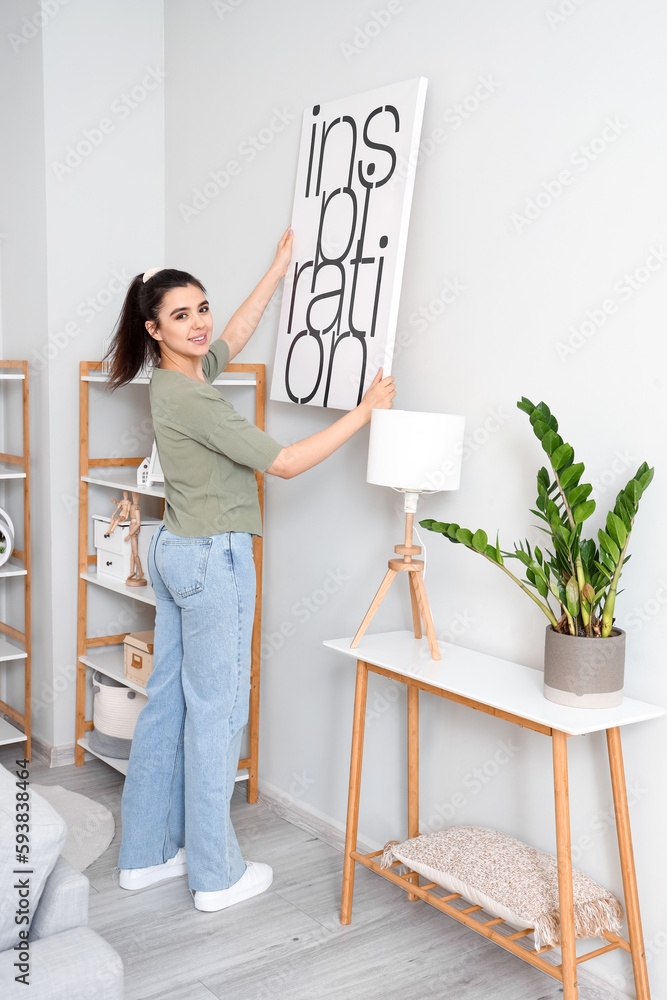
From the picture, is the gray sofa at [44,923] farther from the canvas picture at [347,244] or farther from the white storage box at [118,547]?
the white storage box at [118,547]

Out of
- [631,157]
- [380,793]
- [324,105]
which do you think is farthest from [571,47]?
[380,793]

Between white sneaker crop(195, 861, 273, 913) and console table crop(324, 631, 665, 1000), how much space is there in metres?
0.27

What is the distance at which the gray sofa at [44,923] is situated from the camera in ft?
3.90

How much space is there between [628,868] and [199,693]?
1.11m

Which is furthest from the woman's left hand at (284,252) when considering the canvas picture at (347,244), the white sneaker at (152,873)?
the white sneaker at (152,873)

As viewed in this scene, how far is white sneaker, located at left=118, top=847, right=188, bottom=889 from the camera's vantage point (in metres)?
2.54

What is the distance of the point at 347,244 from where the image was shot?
2512mm

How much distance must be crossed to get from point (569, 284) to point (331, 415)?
89 centimetres

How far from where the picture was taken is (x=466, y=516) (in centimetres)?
237

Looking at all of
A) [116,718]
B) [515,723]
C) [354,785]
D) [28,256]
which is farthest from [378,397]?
[28,256]

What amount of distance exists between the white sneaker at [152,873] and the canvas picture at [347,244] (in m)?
1.33

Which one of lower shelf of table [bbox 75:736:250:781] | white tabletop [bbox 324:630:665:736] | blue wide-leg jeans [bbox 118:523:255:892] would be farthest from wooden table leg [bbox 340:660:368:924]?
lower shelf of table [bbox 75:736:250:781]

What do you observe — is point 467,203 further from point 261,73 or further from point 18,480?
point 18,480

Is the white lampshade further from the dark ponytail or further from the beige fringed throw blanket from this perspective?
the beige fringed throw blanket
